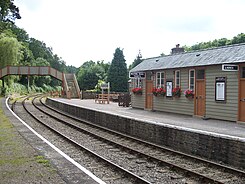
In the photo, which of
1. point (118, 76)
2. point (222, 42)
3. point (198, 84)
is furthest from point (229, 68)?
point (222, 42)

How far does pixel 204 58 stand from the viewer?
16.4 m

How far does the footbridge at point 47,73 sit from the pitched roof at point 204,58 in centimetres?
2145

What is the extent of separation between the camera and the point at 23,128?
1422cm

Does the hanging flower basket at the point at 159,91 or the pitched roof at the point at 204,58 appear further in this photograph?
the hanging flower basket at the point at 159,91

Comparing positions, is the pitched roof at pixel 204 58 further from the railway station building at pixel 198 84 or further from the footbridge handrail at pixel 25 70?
the footbridge handrail at pixel 25 70

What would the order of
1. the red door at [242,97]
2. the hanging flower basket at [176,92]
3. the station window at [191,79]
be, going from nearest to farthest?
the red door at [242,97], the station window at [191,79], the hanging flower basket at [176,92]

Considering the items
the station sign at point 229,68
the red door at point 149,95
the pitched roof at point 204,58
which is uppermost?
the pitched roof at point 204,58

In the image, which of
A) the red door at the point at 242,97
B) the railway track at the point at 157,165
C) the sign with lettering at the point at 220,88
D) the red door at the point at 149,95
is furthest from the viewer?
the red door at the point at 149,95

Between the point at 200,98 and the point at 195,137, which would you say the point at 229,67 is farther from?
the point at 195,137

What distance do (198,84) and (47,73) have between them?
95.2ft

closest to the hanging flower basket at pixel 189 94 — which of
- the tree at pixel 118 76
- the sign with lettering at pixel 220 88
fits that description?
the sign with lettering at pixel 220 88

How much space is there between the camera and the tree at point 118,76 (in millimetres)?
54312

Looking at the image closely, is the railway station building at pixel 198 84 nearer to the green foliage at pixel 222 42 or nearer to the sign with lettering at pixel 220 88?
the sign with lettering at pixel 220 88

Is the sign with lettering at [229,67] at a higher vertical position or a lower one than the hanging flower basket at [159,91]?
higher
